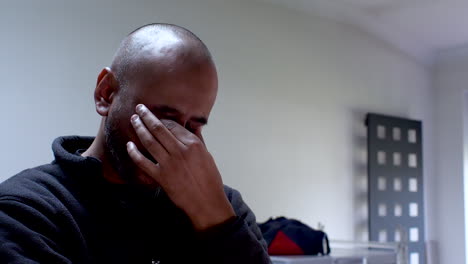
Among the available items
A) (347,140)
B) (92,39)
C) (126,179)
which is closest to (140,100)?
(126,179)

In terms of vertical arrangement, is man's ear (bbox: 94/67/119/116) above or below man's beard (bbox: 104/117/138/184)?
above

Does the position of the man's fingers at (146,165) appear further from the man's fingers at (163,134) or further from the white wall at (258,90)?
the white wall at (258,90)

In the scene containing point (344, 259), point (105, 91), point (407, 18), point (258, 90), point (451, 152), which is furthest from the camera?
point (451, 152)

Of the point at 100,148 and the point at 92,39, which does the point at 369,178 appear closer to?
the point at 92,39

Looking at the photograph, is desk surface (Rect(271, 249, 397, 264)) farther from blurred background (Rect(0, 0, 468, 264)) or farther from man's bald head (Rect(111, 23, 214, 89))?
man's bald head (Rect(111, 23, 214, 89))

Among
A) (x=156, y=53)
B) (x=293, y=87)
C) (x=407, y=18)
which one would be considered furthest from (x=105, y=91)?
(x=407, y=18)

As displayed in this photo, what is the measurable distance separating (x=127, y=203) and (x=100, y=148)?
11cm

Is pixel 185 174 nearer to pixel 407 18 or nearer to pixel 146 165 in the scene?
pixel 146 165

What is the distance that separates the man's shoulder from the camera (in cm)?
63

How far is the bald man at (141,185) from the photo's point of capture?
0.64 metres

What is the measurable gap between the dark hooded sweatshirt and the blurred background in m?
1.55

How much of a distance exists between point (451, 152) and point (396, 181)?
73 cm

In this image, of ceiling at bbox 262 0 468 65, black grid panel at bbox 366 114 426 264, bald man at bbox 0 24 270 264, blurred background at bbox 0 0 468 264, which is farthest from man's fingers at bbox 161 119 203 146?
black grid panel at bbox 366 114 426 264

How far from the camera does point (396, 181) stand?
386 centimetres
